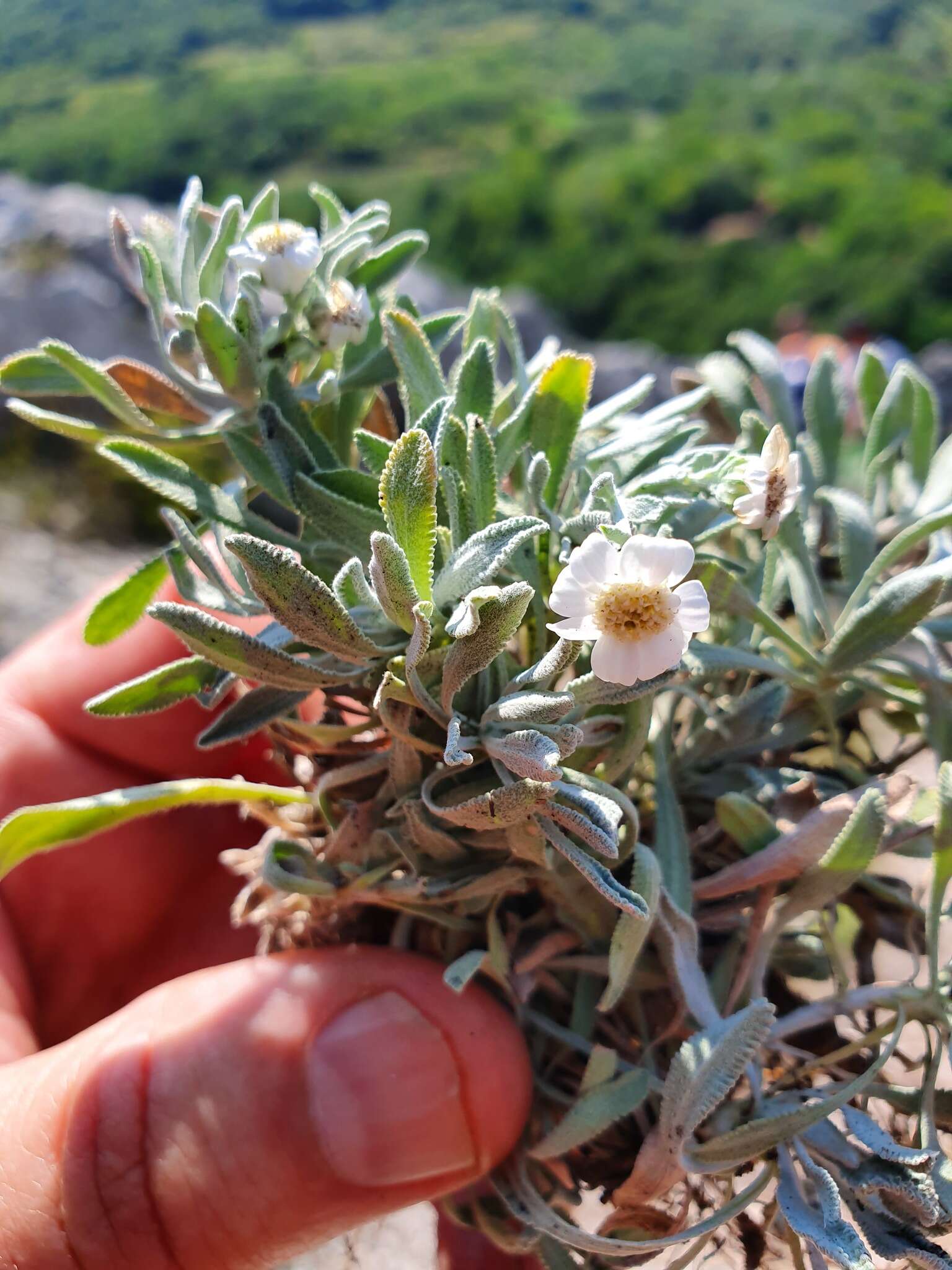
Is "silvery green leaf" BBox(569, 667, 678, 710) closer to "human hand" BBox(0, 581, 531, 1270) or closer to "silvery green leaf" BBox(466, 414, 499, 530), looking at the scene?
"silvery green leaf" BBox(466, 414, 499, 530)

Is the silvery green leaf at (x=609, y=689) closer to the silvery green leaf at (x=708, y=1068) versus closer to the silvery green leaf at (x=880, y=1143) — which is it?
the silvery green leaf at (x=708, y=1068)

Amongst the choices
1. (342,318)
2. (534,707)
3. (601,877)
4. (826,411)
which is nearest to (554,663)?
(534,707)

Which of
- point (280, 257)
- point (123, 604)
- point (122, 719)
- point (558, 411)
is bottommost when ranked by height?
point (122, 719)

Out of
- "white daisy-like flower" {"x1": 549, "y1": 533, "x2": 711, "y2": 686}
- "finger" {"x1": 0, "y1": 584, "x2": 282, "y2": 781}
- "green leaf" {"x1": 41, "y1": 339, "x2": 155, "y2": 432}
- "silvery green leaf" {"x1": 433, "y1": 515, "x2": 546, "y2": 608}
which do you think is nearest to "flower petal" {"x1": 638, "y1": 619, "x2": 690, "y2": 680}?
"white daisy-like flower" {"x1": 549, "y1": 533, "x2": 711, "y2": 686}

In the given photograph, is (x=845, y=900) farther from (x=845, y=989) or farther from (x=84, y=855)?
(x=84, y=855)

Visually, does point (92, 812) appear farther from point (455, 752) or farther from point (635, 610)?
point (635, 610)

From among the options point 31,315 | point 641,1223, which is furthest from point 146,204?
point 641,1223

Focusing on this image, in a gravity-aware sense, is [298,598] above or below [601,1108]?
above
